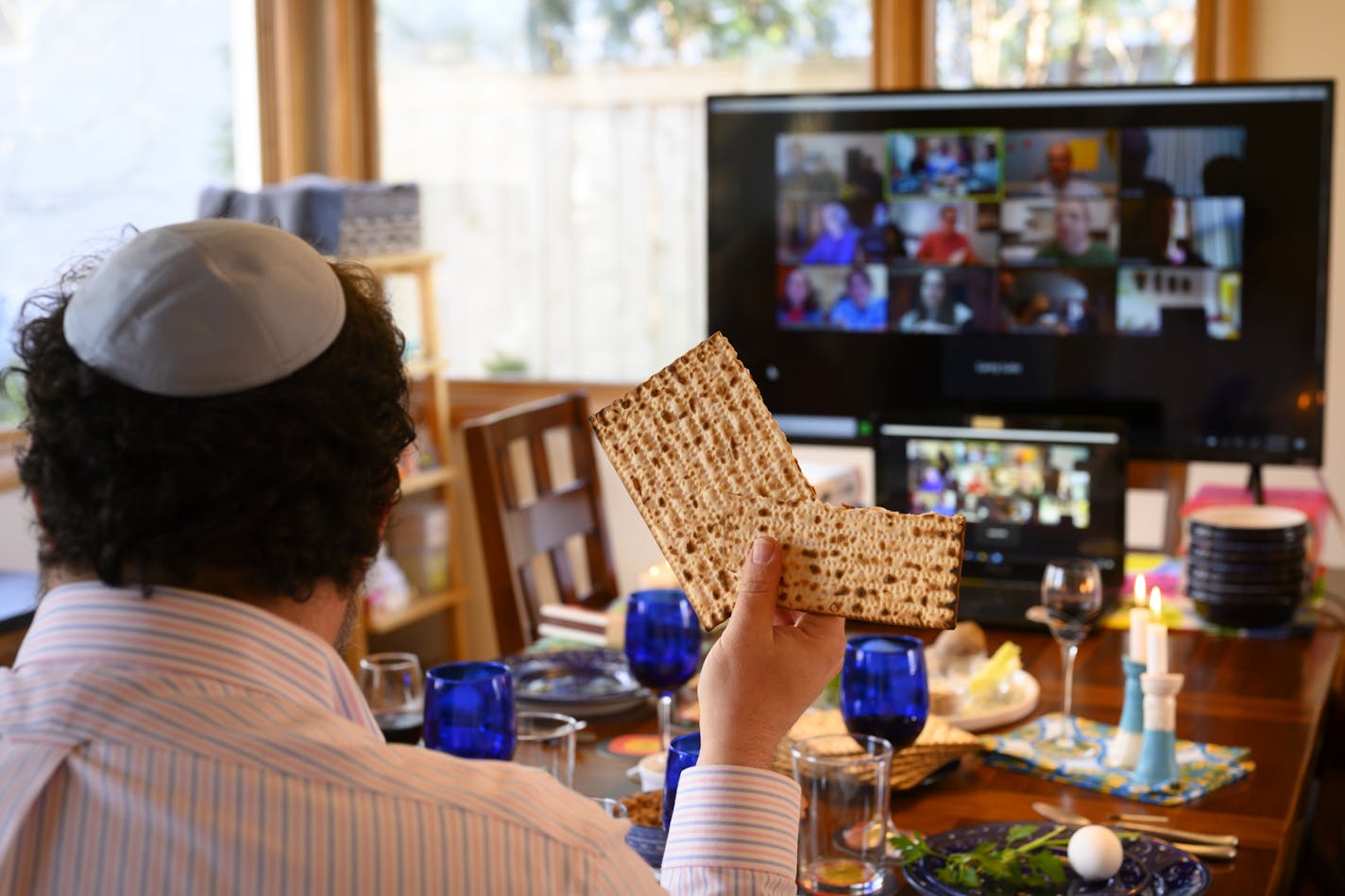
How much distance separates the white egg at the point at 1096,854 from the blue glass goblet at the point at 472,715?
533 millimetres

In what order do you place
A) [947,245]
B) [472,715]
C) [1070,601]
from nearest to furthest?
1. [472,715]
2. [1070,601]
3. [947,245]

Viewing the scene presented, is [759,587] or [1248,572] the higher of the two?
[759,587]

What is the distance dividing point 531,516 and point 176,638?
1.86m

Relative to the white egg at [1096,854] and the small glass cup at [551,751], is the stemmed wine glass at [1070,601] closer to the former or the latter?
the white egg at [1096,854]

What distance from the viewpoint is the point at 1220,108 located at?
238 cm

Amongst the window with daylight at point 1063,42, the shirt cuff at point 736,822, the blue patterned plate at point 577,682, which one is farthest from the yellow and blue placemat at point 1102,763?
the window with daylight at point 1063,42

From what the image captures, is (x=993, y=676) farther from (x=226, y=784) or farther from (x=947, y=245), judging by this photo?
(x=226, y=784)

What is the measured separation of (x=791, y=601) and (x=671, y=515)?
111 mm

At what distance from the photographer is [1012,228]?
8.10 feet

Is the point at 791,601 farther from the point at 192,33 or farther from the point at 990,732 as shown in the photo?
the point at 192,33

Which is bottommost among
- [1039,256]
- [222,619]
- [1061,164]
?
[222,619]

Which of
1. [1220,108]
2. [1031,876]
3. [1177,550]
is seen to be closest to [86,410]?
[1031,876]

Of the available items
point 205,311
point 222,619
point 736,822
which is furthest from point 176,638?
point 736,822

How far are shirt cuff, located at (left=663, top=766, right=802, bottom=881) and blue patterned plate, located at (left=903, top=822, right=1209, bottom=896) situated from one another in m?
0.32
